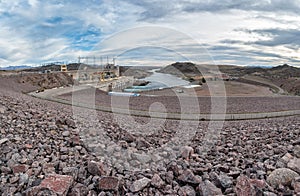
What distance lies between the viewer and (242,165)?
523 centimetres

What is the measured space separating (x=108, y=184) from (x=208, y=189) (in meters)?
1.50

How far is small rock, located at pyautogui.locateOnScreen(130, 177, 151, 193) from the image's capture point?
397cm

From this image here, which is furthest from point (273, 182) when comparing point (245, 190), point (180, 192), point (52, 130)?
point (52, 130)

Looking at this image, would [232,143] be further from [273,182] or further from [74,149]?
[74,149]

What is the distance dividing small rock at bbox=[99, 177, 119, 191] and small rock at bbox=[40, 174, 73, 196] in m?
0.45

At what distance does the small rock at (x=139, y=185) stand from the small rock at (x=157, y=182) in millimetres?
75

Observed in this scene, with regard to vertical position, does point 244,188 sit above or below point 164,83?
below

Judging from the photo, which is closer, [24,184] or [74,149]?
[24,184]

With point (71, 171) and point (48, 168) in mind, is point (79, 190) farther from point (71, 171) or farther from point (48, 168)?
point (48, 168)

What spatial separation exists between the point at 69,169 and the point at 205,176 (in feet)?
7.72

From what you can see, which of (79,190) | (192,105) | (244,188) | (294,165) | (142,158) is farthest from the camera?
(192,105)

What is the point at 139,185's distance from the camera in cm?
404

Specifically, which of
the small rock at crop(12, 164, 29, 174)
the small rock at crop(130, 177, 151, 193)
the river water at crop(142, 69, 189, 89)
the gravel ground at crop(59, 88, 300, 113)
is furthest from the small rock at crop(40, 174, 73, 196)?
the river water at crop(142, 69, 189, 89)

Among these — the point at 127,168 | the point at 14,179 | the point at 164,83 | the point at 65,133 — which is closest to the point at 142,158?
the point at 127,168
